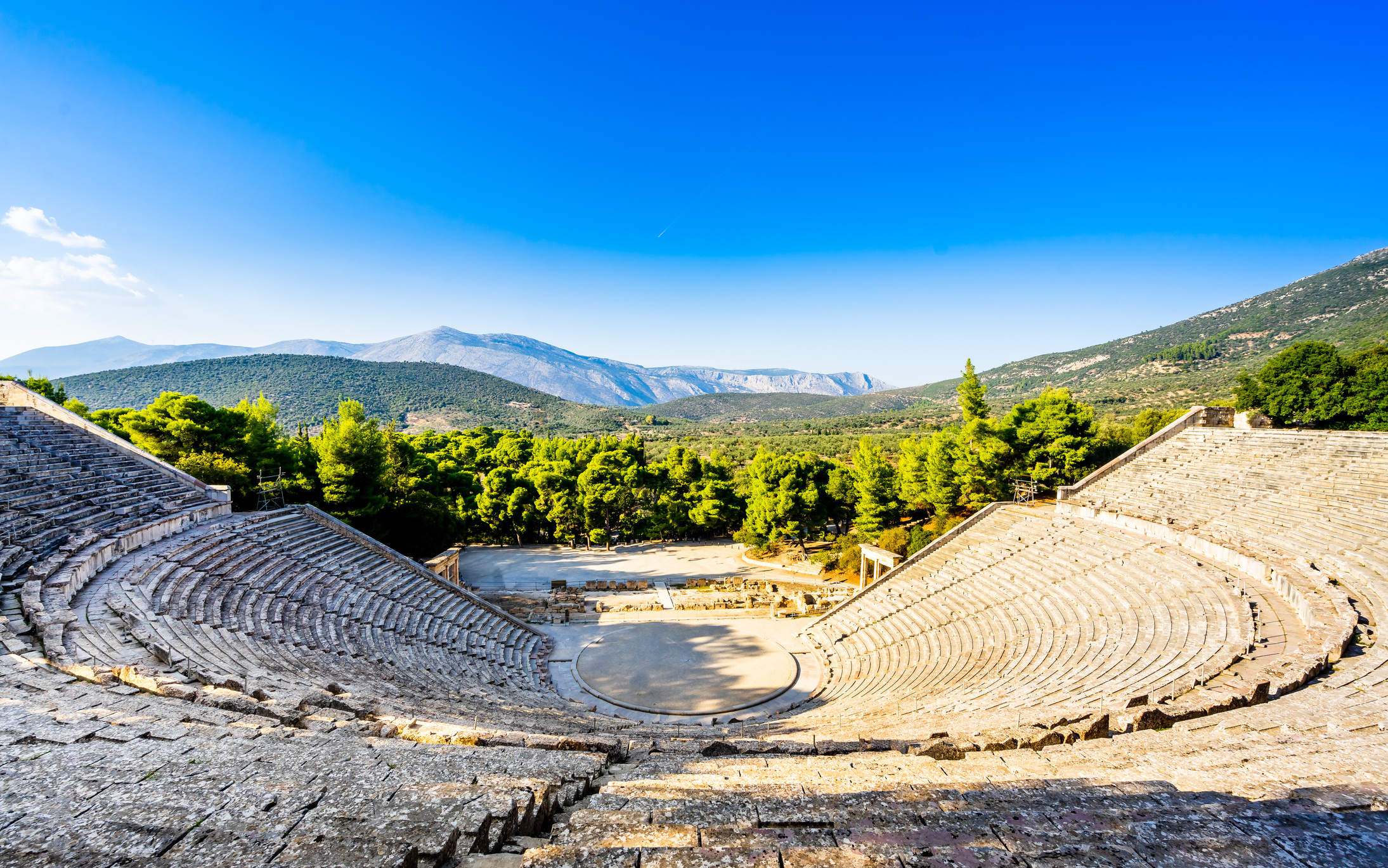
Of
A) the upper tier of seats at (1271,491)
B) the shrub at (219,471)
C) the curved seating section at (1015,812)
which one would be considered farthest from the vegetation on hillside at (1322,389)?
the shrub at (219,471)

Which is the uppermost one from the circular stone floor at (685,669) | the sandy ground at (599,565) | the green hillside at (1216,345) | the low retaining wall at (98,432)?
the green hillside at (1216,345)

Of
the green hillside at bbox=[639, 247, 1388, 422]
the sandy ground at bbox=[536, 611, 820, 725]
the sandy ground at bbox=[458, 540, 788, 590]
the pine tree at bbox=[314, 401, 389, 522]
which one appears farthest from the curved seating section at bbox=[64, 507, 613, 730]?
the green hillside at bbox=[639, 247, 1388, 422]

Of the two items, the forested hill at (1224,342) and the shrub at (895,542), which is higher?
the forested hill at (1224,342)

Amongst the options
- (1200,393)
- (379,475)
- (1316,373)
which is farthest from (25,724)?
(1200,393)

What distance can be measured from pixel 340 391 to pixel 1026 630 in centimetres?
14784

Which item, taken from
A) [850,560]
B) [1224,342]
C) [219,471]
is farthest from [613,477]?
[1224,342]

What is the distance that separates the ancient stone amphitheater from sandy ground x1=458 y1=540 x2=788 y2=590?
6.76m

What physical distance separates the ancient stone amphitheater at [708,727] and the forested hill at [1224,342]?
47.9 meters

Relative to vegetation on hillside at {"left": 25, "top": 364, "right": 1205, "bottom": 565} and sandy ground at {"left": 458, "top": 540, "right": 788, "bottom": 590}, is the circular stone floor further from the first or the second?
vegetation on hillside at {"left": 25, "top": 364, "right": 1205, "bottom": 565}

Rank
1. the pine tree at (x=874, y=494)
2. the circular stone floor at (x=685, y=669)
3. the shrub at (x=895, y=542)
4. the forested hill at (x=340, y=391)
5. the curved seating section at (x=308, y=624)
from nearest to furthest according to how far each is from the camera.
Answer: the curved seating section at (x=308, y=624), the circular stone floor at (x=685, y=669), the shrub at (x=895, y=542), the pine tree at (x=874, y=494), the forested hill at (x=340, y=391)

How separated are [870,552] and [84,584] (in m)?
24.4

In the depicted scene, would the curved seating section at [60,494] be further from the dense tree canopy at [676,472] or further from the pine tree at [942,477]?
the pine tree at [942,477]

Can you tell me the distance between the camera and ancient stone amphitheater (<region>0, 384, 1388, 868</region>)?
3.53 meters

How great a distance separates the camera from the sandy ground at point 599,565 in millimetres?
26000
